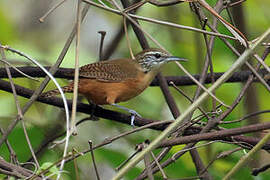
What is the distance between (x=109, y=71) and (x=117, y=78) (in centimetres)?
8

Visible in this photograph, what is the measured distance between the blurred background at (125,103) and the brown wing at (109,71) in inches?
10.4

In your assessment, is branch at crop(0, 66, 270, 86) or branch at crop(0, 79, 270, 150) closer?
branch at crop(0, 79, 270, 150)

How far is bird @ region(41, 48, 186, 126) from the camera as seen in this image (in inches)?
144

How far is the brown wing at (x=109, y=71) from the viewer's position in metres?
3.71

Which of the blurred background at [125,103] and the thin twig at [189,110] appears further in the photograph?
the blurred background at [125,103]

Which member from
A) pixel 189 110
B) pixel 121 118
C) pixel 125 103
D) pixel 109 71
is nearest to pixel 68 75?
pixel 121 118

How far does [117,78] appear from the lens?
12.6 feet

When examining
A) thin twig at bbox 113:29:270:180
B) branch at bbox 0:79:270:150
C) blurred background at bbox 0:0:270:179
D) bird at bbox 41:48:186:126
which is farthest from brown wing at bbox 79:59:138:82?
thin twig at bbox 113:29:270:180

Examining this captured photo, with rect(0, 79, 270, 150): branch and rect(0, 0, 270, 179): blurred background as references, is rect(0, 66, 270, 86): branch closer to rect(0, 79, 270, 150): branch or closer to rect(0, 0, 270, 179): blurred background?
rect(0, 79, 270, 150): branch

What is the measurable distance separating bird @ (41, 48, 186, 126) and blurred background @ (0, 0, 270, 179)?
198 millimetres

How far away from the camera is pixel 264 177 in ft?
9.36

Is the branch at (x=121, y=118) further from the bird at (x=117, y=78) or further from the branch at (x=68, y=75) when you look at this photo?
the bird at (x=117, y=78)

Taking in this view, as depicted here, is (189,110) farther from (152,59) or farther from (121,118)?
(152,59)

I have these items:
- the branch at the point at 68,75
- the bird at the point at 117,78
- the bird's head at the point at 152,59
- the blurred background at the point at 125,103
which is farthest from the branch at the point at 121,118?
the bird's head at the point at 152,59
